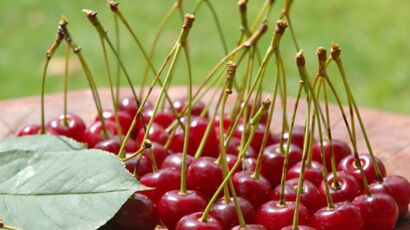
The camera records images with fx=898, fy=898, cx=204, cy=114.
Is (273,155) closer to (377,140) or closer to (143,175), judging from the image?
(143,175)

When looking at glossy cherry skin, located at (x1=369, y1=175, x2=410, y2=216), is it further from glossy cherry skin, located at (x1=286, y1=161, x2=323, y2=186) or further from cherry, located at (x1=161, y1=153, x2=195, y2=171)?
cherry, located at (x1=161, y1=153, x2=195, y2=171)

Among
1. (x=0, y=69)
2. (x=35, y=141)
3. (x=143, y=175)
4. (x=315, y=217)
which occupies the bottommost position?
(x=315, y=217)

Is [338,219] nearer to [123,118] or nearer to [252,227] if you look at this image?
[252,227]

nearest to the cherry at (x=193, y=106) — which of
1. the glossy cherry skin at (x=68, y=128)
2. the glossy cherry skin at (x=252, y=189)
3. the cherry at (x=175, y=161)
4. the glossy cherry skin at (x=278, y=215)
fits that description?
the glossy cherry skin at (x=68, y=128)

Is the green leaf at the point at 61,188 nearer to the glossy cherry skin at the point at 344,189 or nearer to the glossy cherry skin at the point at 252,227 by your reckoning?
the glossy cherry skin at the point at 252,227

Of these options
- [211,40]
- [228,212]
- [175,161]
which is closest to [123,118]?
[175,161]

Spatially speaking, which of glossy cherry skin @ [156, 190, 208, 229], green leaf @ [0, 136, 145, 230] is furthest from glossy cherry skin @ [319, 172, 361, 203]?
green leaf @ [0, 136, 145, 230]

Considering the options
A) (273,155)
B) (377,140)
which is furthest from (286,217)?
(377,140)
